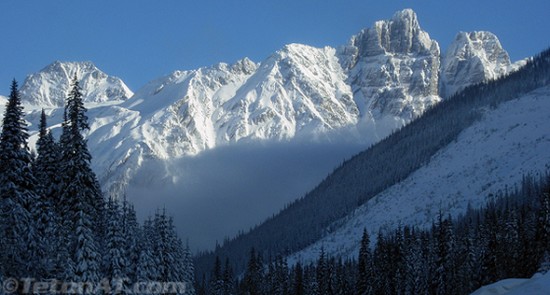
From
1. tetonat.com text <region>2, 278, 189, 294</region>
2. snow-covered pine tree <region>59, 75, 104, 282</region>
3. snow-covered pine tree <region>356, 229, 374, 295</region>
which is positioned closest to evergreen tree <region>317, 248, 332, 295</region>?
snow-covered pine tree <region>356, 229, 374, 295</region>

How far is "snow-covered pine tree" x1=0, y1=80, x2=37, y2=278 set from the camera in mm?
46188

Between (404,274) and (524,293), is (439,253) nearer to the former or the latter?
(404,274)

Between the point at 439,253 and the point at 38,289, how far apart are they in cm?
6200

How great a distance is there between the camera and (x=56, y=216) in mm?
51688

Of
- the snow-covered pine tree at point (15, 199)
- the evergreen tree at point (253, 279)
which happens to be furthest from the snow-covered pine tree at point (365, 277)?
the snow-covered pine tree at point (15, 199)

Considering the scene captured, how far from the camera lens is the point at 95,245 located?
53.4 m

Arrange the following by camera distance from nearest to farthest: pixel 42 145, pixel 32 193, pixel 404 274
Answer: pixel 32 193
pixel 42 145
pixel 404 274

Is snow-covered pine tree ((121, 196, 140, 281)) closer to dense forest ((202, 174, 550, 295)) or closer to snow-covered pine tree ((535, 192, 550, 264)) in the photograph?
dense forest ((202, 174, 550, 295))

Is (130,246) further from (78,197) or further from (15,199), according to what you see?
(15,199)

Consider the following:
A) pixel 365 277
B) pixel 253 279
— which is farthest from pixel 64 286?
pixel 253 279

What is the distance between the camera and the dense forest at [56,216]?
4700cm

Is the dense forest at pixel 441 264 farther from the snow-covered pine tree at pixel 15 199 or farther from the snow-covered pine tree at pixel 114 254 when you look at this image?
the snow-covered pine tree at pixel 15 199

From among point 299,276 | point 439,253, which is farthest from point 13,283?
point 299,276

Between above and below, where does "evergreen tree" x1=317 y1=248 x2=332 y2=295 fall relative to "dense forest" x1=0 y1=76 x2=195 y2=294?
above
